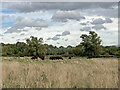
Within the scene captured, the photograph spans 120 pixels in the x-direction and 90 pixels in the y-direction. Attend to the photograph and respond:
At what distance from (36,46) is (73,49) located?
23.8 metres

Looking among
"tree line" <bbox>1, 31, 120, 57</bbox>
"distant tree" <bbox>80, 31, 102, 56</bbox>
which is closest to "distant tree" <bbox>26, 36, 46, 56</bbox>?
"tree line" <bbox>1, 31, 120, 57</bbox>

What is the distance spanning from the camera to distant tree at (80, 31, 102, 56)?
71562 mm

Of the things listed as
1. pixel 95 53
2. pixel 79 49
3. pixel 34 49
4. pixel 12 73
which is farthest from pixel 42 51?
pixel 12 73

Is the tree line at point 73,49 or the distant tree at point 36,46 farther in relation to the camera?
the distant tree at point 36,46

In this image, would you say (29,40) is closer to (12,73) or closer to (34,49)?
(34,49)

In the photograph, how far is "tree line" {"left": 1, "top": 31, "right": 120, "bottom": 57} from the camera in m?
72.4

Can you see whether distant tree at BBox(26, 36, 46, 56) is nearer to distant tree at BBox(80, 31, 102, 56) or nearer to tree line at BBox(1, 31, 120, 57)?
tree line at BBox(1, 31, 120, 57)

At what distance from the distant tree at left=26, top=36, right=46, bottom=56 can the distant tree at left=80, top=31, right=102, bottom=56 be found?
85.3 ft

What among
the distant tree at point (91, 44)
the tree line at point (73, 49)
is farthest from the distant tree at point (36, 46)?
the distant tree at point (91, 44)

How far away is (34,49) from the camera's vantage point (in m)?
89.8

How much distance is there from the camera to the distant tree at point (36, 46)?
89.8m

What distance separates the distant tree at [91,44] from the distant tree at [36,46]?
25988 mm

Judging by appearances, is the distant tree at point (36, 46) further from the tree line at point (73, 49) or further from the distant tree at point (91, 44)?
Result: the distant tree at point (91, 44)

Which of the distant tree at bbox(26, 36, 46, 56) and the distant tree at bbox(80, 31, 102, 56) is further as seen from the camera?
the distant tree at bbox(26, 36, 46, 56)
